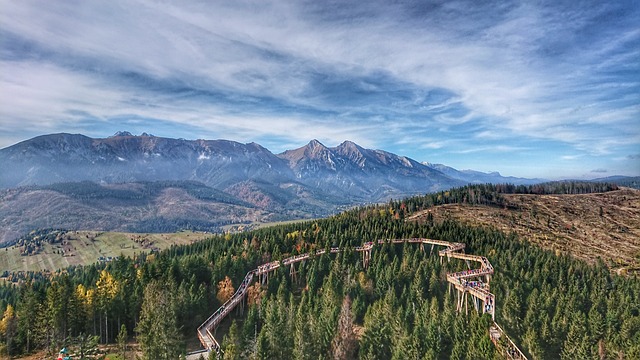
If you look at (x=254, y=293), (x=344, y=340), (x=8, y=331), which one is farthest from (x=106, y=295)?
(x=344, y=340)

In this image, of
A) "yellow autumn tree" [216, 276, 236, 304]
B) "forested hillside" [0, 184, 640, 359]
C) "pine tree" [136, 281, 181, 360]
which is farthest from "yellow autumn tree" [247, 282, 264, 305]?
"pine tree" [136, 281, 181, 360]

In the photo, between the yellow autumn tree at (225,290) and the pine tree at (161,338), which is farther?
the yellow autumn tree at (225,290)

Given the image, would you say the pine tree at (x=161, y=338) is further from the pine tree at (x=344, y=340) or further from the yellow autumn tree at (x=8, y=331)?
the yellow autumn tree at (x=8, y=331)

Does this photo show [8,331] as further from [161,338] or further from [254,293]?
[254,293]

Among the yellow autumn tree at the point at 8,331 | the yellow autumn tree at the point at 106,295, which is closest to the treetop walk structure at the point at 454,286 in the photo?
the yellow autumn tree at the point at 106,295

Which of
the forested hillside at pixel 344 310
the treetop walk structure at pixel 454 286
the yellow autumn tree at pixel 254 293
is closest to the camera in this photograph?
the forested hillside at pixel 344 310
